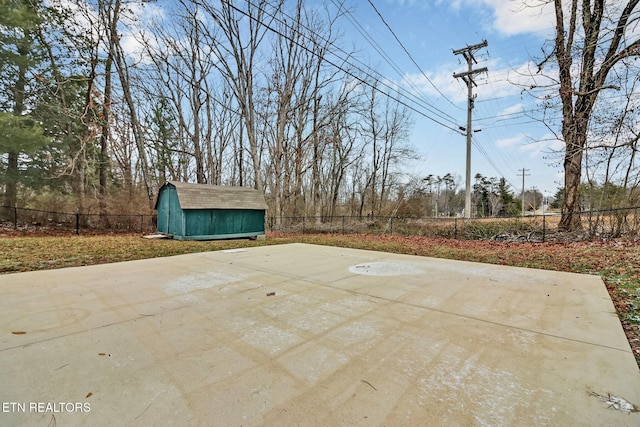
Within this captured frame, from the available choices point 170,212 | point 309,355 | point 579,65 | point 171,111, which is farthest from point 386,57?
point 171,111

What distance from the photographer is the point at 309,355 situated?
190 centimetres

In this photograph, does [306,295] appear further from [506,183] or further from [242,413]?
[506,183]

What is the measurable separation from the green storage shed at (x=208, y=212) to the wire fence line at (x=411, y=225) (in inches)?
117

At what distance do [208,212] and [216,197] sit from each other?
2.29ft

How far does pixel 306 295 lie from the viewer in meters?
3.27

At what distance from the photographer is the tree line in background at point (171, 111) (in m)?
9.47

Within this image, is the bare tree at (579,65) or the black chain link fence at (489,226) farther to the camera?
the black chain link fence at (489,226)

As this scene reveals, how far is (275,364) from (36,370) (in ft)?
4.79

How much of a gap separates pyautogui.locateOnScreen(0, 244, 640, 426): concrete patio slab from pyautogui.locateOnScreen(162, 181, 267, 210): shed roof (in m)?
5.62

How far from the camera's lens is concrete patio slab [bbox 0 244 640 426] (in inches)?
53.6

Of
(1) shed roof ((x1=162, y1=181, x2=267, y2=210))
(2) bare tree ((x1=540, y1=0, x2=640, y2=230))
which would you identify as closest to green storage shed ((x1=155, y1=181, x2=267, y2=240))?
(1) shed roof ((x1=162, y1=181, x2=267, y2=210))

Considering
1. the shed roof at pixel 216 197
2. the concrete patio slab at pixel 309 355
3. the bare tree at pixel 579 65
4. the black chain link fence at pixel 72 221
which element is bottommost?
the concrete patio slab at pixel 309 355

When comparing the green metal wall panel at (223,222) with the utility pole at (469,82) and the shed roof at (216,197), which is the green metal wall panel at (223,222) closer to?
the shed roof at (216,197)

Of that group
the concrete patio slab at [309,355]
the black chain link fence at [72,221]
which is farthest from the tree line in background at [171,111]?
the concrete patio slab at [309,355]
